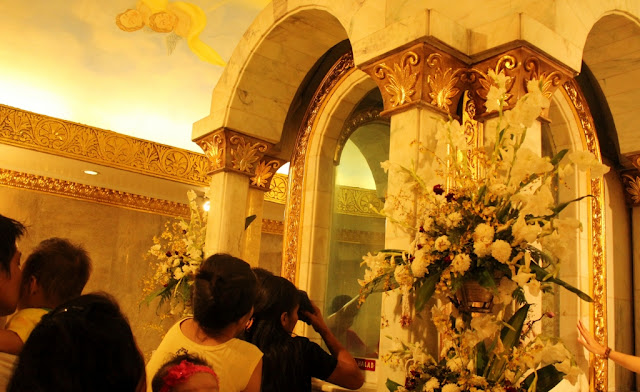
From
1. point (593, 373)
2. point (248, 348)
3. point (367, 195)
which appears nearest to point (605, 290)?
point (593, 373)

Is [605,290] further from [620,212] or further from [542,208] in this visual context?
[542,208]

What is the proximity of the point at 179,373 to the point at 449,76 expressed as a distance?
104 inches

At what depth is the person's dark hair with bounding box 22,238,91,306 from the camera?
2148 mm

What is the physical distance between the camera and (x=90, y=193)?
954cm

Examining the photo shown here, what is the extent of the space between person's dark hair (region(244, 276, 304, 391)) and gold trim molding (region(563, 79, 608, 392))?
314 centimetres

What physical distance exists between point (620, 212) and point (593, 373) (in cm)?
140

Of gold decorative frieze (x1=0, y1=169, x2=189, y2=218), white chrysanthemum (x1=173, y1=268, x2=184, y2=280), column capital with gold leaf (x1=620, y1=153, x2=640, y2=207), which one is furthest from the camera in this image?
gold decorative frieze (x1=0, y1=169, x2=189, y2=218)

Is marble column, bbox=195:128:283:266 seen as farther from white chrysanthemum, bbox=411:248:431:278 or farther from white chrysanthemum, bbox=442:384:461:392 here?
white chrysanthemum, bbox=442:384:461:392

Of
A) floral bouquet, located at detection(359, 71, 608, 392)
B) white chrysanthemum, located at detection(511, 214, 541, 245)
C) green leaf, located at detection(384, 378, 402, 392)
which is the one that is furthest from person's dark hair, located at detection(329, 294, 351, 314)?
white chrysanthemum, located at detection(511, 214, 541, 245)

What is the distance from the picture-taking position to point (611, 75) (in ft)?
15.2

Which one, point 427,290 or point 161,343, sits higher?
point 427,290

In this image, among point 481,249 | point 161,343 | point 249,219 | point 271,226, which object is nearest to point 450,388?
point 481,249

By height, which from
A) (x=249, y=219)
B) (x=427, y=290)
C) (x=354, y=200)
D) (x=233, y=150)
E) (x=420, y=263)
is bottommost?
(x=427, y=290)

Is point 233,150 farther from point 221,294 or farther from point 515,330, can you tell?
point 221,294
